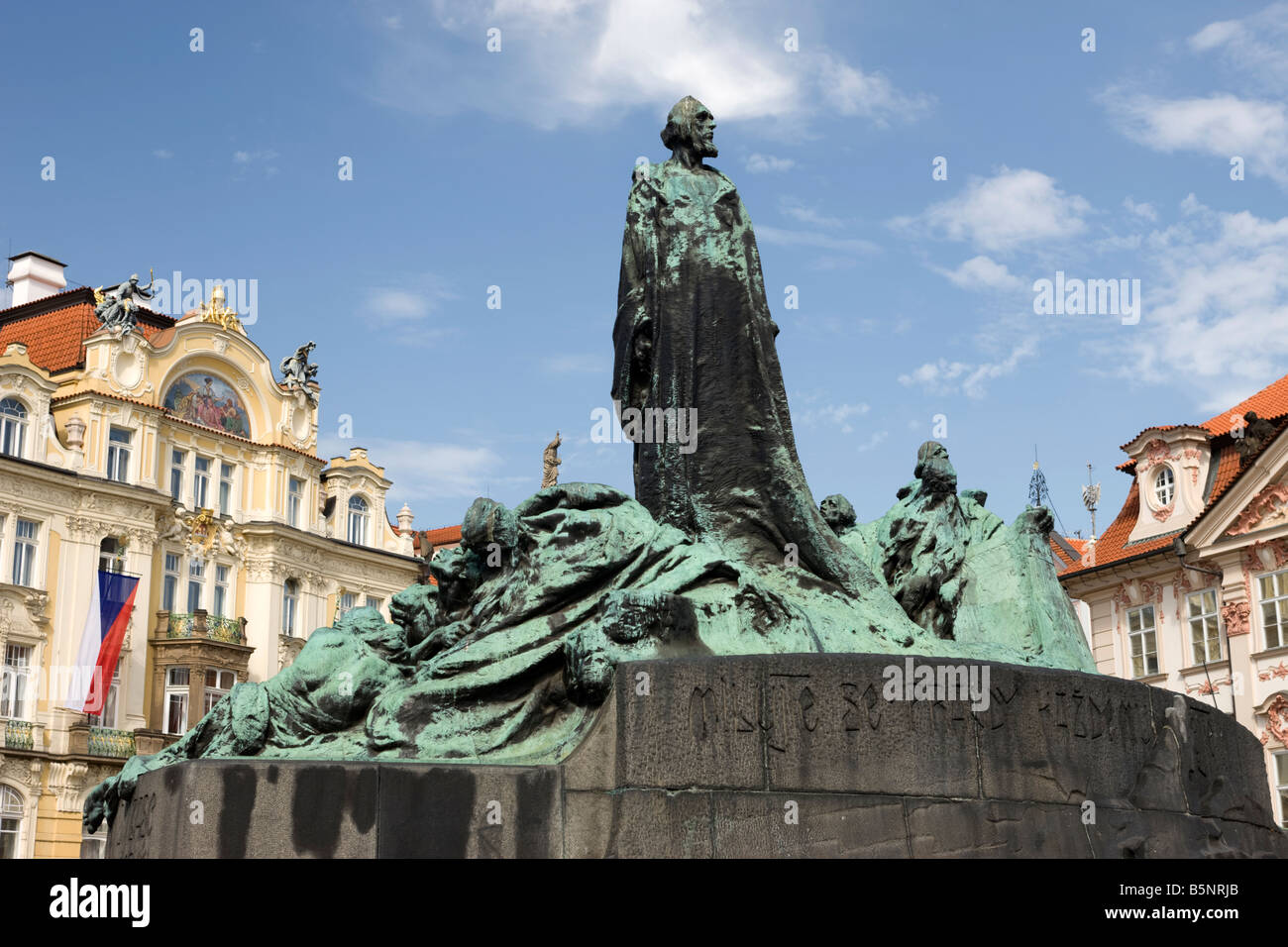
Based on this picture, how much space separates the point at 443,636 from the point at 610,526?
1001 millimetres

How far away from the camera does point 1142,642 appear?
107 feet

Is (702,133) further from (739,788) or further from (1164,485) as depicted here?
(1164,485)

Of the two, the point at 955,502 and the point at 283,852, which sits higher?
the point at 955,502

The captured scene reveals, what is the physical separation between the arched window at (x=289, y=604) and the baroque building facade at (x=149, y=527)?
0.08 m

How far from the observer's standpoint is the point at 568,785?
7.12 meters

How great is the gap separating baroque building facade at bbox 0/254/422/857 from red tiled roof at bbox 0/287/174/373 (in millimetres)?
56

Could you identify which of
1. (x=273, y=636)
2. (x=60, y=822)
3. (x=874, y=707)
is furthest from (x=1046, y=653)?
(x=273, y=636)

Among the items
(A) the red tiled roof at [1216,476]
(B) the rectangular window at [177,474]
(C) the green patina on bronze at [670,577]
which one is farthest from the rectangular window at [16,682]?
(C) the green patina on bronze at [670,577]

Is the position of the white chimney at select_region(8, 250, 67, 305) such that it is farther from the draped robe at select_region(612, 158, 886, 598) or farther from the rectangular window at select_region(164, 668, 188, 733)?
the draped robe at select_region(612, 158, 886, 598)

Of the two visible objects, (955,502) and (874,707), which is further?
(955,502)

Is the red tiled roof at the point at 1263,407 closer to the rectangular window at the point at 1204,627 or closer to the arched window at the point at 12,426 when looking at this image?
the rectangular window at the point at 1204,627

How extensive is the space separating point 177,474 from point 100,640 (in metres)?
6.49

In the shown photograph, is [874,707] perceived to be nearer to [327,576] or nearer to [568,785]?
[568,785]

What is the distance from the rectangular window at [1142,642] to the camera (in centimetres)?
3228
